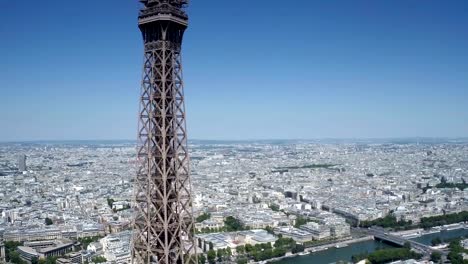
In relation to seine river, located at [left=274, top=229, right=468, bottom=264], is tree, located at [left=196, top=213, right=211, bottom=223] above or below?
above

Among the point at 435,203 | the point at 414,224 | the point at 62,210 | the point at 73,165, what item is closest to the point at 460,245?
the point at 414,224

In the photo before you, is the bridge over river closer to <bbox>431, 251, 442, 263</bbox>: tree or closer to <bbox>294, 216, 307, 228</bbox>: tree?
<bbox>431, 251, 442, 263</bbox>: tree

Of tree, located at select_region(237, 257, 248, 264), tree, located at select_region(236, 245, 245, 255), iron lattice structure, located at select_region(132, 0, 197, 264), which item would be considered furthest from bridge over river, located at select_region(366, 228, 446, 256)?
iron lattice structure, located at select_region(132, 0, 197, 264)

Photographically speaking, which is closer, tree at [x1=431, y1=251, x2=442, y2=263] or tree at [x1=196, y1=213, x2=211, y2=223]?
tree at [x1=431, y1=251, x2=442, y2=263]

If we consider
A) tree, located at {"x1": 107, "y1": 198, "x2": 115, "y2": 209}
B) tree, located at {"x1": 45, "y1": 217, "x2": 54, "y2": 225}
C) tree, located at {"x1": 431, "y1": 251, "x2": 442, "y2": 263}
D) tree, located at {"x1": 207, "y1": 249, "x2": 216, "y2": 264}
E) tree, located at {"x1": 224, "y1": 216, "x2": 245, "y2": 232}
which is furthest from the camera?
tree, located at {"x1": 107, "y1": 198, "x2": 115, "y2": 209}

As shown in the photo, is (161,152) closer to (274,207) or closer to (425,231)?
(425,231)

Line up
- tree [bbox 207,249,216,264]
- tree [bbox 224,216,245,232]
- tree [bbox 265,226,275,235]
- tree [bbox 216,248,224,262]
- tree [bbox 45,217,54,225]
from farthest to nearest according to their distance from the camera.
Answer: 1. tree [bbox 45,217,54,225]
2. tree [bbox 224,216,245,232]
3. tree [bbox 265,226,275,235]
4. tree [bbox 216,248,224,262]
5. tree [bbox 207,249,216,264]
